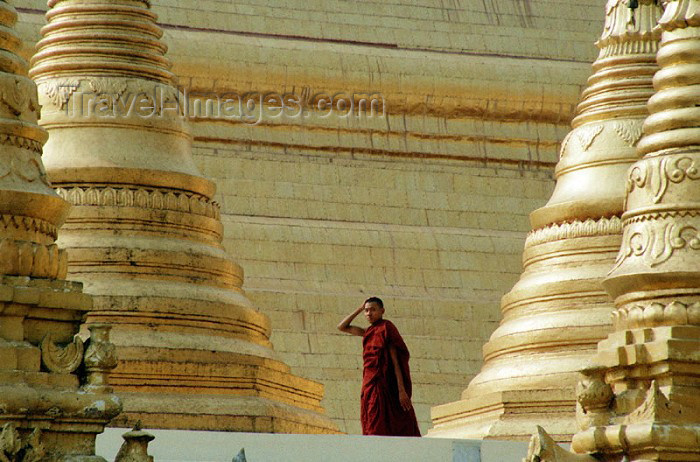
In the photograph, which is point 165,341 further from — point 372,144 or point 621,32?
point 372,144

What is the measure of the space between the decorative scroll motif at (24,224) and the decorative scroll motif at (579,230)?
24.4 feet

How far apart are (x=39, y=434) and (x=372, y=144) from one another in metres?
12.1

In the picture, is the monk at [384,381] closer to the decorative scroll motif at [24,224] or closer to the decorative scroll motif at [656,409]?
the decorative scroll motif at [24,224]

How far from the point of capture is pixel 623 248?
12750 millimetres

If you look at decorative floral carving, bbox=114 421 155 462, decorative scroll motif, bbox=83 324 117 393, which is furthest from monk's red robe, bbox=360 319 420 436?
decorative floral carving, bbox=114 421 155 462

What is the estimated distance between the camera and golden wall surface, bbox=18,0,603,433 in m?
21.7

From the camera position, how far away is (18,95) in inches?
499

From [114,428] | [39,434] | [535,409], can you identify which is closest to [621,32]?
[535,409]

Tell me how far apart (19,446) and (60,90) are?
20.4 feet

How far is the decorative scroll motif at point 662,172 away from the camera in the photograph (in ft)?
41.0

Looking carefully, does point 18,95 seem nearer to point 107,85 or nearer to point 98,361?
point 98,361

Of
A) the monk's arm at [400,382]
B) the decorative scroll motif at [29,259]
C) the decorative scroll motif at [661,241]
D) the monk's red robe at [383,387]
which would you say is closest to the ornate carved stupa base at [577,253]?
the monk's red robe at [383,387]

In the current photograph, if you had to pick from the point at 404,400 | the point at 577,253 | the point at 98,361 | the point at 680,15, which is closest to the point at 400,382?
the point at 404,400

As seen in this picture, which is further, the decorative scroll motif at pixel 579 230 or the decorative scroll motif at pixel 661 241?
the decorative scroll motif at pixel 579 230
